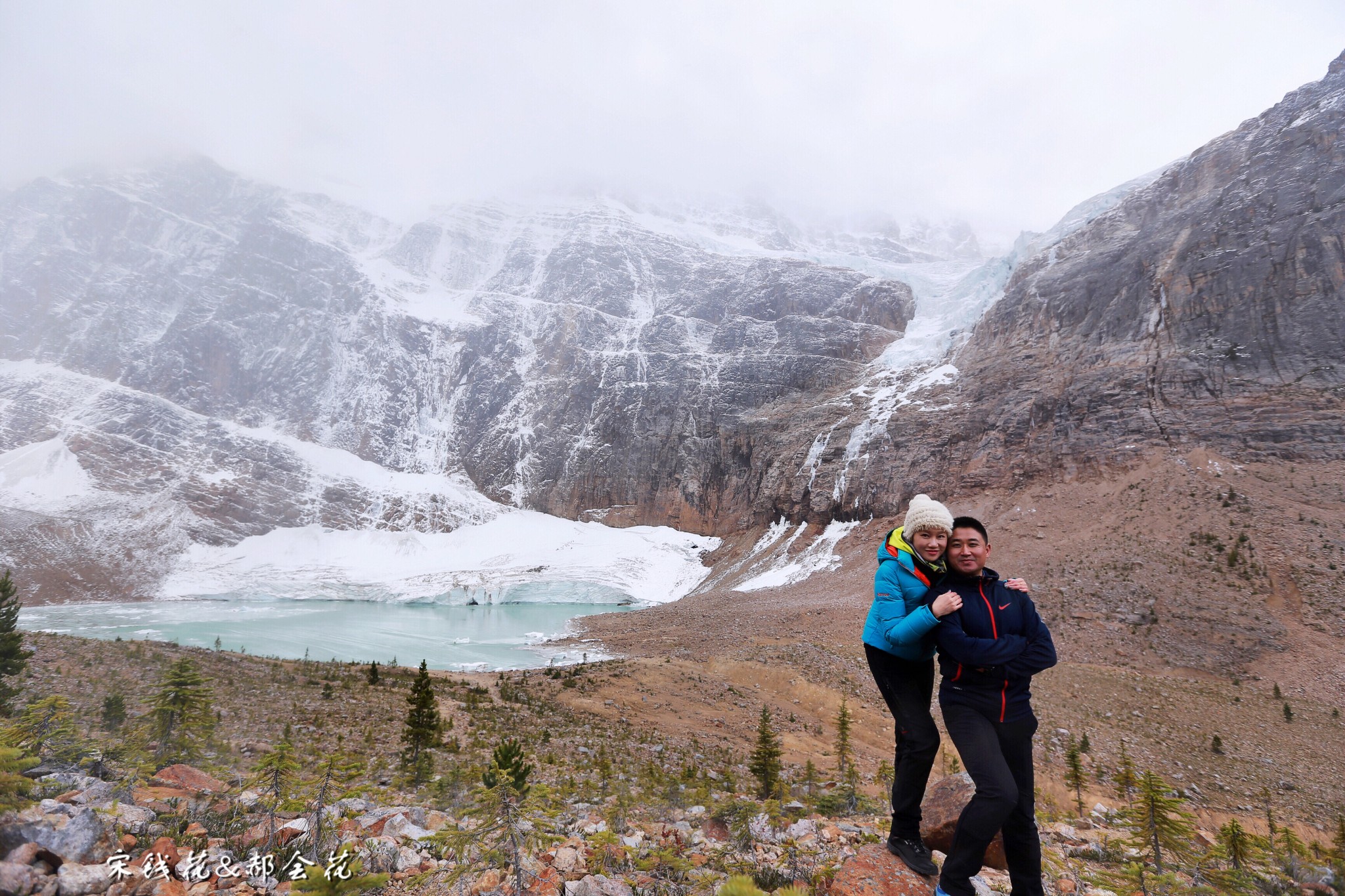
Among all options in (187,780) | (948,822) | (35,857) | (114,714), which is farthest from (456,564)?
(948,822)

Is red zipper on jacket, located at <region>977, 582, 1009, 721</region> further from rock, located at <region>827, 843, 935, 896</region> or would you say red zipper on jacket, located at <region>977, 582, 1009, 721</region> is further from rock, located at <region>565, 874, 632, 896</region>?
rock, located at <region>565, 874, 632, 896</region>

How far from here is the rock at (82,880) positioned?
2.74 metres

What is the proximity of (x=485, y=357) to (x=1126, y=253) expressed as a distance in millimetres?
80579

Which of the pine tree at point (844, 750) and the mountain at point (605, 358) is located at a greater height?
the mountain at point (605, 358)

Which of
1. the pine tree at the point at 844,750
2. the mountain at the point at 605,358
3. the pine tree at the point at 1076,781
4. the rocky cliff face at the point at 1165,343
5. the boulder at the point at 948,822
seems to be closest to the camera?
the boulder at the point at 948,822

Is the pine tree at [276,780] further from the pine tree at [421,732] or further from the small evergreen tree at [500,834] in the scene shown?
the pine tree at [421,732]

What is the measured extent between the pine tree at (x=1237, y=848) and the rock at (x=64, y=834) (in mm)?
8099

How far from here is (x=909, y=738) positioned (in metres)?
3.76

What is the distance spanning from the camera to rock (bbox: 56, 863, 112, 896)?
2.74 metres

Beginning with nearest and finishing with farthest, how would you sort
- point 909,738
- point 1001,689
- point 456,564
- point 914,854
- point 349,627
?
point 1001,689
point 914,854
point 909,738
point 349,627
point 456,564

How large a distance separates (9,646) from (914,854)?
12675 mm

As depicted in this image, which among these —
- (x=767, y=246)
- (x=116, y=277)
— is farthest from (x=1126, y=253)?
(x=116, y=277)

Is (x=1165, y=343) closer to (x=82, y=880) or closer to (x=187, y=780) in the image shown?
(x=187, y=780)

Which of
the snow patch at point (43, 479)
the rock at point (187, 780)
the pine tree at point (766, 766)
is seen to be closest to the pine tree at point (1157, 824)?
the pine tree at point (766, 766)
